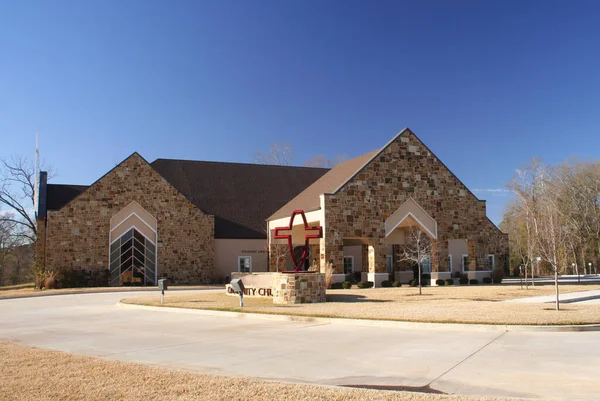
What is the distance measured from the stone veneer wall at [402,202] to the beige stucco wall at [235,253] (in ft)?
33.0

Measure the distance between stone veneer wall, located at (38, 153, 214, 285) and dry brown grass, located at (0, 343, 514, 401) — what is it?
29.3 m

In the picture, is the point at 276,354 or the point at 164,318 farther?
the point at 164,318

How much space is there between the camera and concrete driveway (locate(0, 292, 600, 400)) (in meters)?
8.45

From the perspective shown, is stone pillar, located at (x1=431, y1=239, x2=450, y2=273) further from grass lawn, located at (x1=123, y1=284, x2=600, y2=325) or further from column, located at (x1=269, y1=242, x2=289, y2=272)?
grass lawn, located at (x1=123, y1=284, x2=600, y2=325)

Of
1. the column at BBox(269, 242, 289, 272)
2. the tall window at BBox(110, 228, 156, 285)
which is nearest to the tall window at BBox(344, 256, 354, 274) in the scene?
the column at BBox(269, 242, 289, 272)

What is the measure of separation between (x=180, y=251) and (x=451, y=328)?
28122 mm

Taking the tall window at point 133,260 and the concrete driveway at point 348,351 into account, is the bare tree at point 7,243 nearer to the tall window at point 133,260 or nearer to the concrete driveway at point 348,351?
the tall window at point 133,260

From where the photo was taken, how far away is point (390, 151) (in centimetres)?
3609

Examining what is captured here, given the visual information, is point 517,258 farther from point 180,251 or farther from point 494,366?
point 494,366

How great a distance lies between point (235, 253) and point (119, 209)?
9.09 meters

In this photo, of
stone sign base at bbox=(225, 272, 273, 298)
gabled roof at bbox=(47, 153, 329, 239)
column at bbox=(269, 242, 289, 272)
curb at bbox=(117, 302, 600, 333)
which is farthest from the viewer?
gabled roof at bbox=(47, 153, 329, 239)

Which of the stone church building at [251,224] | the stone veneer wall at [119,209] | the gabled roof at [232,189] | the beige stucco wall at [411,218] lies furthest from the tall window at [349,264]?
the stone veneer wall at [119,209]

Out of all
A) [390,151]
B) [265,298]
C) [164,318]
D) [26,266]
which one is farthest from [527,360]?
[26,266]

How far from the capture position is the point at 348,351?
11.2 m
